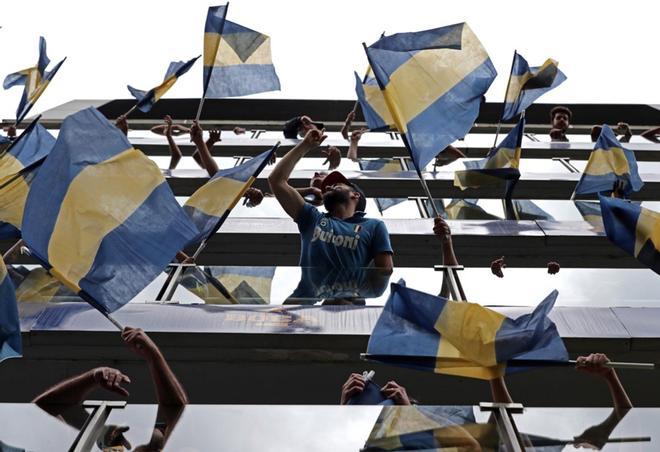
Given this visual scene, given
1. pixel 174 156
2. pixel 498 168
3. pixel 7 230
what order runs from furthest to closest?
1. pixel 174 156
2. pixel 498 168
3. pixel 7 230

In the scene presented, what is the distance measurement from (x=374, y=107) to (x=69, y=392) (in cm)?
870

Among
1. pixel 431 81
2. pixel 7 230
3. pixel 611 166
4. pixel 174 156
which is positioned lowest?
pixel 174 156

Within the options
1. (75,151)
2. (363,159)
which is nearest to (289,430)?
(75,151)

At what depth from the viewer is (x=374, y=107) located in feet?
47.0

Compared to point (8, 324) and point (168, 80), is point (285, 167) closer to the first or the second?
point (8, 324)

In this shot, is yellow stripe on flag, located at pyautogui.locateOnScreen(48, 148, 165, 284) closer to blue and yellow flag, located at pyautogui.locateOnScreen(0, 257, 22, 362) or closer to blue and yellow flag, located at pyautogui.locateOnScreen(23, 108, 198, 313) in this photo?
blue and yellow flag, located at pyautogui.locateOnScreen(23, 108, 198, 313)

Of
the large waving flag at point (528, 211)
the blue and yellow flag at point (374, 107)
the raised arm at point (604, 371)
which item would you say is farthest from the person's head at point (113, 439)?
the large waving flag at point (528, 211)

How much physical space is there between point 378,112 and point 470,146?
548 cm

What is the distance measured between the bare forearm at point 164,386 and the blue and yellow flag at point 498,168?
25.6ft

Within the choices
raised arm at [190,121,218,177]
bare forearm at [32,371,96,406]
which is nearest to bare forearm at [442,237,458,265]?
raised arm at [190,121,218,177]

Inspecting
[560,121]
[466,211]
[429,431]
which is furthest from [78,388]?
[560,121]

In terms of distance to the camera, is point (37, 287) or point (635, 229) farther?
point (37, 287)

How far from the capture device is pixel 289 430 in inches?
234

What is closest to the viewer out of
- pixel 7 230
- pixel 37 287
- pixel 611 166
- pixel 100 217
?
pixel 100 217
